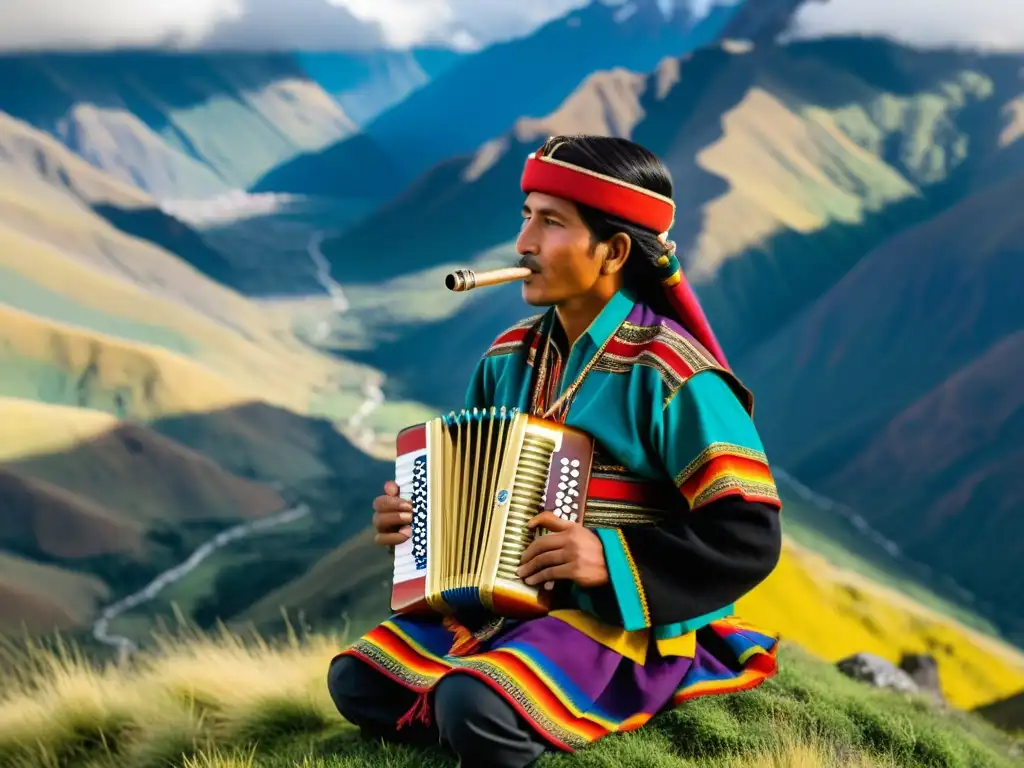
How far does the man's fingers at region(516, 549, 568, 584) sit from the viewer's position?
2977mm

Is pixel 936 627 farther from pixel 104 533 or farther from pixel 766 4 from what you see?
pixel 766 4

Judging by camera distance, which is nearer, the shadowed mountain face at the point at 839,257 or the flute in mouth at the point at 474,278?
the flute in mouth at the point at 474,278

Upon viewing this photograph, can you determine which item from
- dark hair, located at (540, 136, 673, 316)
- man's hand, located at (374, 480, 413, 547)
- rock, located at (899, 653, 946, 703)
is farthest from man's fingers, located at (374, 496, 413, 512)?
rock, located at (899, 653, 946, 703)

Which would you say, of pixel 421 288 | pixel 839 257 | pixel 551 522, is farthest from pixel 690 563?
pixel 839 257

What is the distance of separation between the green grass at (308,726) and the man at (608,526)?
13 centimetres

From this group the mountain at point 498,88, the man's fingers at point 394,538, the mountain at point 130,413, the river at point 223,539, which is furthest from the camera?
the mountain at point 498,88

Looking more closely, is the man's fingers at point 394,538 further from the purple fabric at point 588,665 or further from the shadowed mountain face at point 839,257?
the shadowed mountain face at point 839,257

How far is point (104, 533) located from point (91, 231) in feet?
47.9

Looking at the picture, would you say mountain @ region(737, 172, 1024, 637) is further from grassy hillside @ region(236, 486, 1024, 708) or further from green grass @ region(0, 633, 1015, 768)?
green grass @ region(0, 633, 1015, 768)

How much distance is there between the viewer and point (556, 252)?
10.9 ft

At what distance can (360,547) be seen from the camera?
Result: 15.1 meters

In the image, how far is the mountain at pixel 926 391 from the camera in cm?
Result: 2369

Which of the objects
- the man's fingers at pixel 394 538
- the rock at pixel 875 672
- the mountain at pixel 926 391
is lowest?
the mountain at pixel 926 391

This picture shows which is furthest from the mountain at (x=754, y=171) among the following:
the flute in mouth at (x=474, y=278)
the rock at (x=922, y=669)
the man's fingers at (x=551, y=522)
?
the man's fingers at (x=551, y=522)
